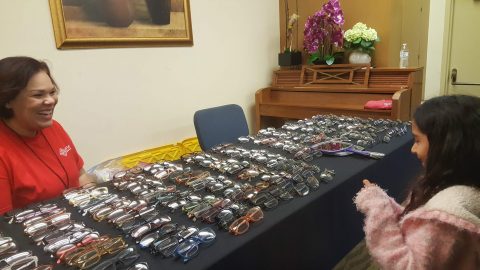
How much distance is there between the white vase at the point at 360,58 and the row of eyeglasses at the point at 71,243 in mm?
2796

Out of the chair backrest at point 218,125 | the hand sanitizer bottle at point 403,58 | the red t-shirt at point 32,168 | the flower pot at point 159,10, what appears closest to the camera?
the red t-shirt at point 32,168

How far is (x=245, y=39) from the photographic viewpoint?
3449 mm

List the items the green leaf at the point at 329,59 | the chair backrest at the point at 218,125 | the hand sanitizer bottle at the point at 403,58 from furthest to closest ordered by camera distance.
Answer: the green leaf at the point at 329,59, the hand sanitizer bottle at the point at 403,58, the chair backrest at the point at 218,125

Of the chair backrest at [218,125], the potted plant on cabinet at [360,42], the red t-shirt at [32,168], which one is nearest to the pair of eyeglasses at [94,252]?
the red t-shirt at [32,168]

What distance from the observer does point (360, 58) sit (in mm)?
3053

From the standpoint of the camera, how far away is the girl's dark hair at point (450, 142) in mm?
A: 827

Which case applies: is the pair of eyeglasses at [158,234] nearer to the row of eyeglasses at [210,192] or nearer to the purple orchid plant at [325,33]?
the row of eyeglasses at [210,192]

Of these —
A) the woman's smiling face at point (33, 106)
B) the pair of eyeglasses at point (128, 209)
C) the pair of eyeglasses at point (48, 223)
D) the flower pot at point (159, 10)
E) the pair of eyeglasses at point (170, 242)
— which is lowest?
the pair of eyeglasses at point (170, 242)

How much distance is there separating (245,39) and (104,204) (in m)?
2.76

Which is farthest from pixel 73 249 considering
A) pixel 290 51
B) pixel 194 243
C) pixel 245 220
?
pixel 290 51

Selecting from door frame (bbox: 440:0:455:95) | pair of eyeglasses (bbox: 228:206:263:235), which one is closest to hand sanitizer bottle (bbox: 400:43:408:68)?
door frame (bbox: 440:0:455:95)

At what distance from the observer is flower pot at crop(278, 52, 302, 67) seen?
11.5ft

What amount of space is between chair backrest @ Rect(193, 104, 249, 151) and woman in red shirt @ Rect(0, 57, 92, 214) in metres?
0.88

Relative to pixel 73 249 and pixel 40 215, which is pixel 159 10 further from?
pixel 73 249
